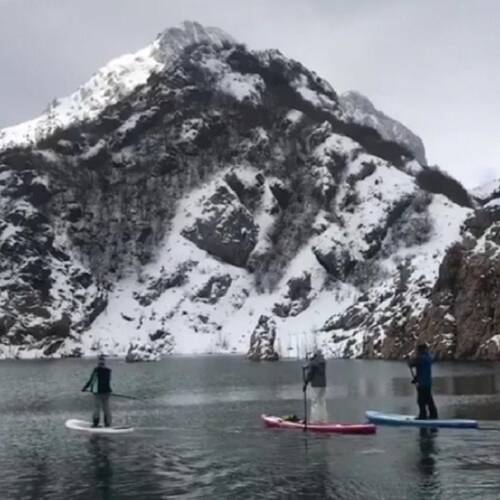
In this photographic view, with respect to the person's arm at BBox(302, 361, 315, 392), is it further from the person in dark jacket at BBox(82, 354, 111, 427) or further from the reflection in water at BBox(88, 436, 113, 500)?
the person in dark jacket at BBox(82, 354, 111, 427)

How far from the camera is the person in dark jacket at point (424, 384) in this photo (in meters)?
38.4

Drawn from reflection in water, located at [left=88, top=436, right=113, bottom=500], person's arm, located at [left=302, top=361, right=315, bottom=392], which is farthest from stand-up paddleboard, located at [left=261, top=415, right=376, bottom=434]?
reflection in water, located at [left=88, top=436, right=113, bottom=500]

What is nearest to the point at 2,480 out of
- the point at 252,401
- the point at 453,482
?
the point at 453,482

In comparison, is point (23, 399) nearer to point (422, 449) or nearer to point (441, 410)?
point (441, 410)

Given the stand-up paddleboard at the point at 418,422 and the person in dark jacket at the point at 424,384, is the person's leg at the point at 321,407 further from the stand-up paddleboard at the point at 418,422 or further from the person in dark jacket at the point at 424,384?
the person in dark jacket at the point at 424,384

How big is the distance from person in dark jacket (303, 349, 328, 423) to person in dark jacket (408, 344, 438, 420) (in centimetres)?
413

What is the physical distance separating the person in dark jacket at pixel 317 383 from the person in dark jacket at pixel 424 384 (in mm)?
4129

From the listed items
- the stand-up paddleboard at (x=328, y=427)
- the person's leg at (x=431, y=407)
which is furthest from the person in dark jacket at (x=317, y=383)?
the person's leg at (x=431, y=407)

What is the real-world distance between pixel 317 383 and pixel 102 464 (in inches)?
439

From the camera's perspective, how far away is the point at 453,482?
24.5m

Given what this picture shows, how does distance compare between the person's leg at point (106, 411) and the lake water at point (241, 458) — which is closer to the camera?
the lake water at point (241, 458)

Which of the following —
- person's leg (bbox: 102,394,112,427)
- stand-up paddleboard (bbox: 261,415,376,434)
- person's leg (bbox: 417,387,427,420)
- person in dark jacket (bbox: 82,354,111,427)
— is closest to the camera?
stand-up paddleboard (bbox: 261,415,376,434)

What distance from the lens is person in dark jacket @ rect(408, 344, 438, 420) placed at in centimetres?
3844

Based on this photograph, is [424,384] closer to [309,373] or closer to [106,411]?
[309,373]
